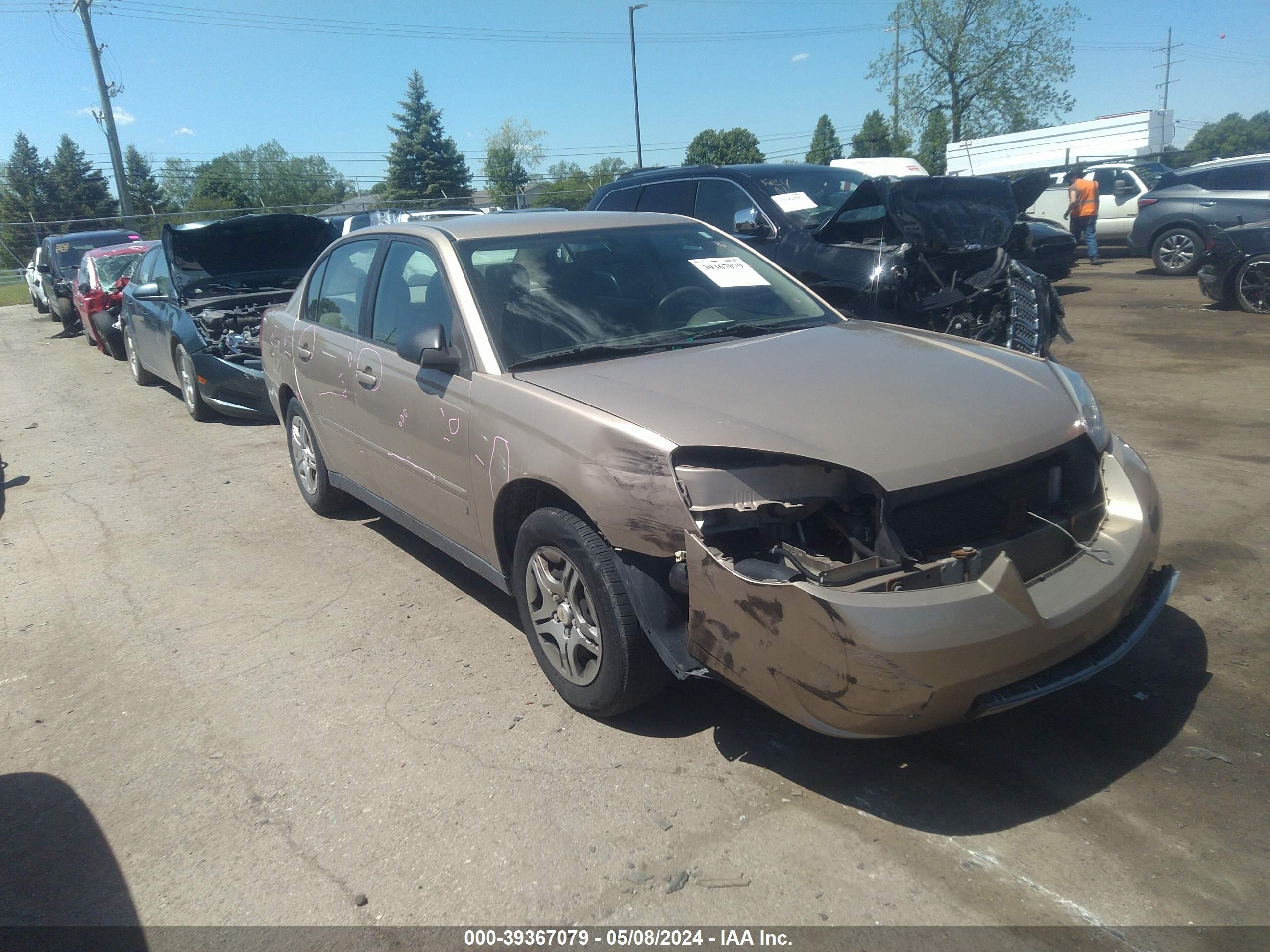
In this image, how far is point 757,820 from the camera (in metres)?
2.86

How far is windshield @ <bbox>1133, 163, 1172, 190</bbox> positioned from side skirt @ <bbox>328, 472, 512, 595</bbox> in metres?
19.3

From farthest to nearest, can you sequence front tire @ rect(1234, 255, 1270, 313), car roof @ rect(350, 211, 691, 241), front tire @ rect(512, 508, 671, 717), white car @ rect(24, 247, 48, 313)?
1. white car @ rect(24, 247, 48, 313)
2. front tire @ rect(1234, 255, 1270, 313)
3. car roof @ rect(350, 211, 691, 241)
4. front tire @ rect(512, 508, 671, 717)

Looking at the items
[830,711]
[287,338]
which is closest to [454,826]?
[830,711]

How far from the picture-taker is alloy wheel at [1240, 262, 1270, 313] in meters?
10.9

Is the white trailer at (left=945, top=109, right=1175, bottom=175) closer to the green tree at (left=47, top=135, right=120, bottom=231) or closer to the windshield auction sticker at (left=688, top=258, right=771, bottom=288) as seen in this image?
the windshield auction sticker at (left=688, top=258, right=771, bottom=288)

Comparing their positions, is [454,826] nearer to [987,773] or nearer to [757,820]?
[757,820]

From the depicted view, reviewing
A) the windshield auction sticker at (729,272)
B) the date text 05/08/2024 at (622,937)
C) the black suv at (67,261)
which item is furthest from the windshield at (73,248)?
the date text 05/08/2024 at (622,937)

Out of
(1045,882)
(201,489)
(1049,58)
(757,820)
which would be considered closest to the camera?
(1045,882)

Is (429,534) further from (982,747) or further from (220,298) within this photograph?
(220,298)

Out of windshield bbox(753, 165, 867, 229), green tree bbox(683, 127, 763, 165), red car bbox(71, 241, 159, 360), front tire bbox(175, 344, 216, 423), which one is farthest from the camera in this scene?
green tree bbox(683, 127, 763, 165)

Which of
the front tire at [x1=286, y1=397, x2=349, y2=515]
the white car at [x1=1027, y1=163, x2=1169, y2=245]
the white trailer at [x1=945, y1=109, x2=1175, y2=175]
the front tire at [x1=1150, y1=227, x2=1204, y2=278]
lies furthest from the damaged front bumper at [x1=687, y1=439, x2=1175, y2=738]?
the white trailer at [x1=945, y1=109, x2=1175, y2=175]

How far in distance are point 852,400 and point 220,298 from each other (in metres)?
8.15

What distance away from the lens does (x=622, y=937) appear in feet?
8.04

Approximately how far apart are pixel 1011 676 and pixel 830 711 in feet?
1.77
